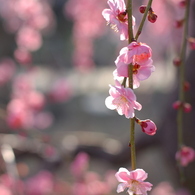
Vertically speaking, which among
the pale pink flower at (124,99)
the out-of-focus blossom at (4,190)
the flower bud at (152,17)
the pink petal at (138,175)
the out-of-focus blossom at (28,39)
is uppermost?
the flower bud at (152,17)

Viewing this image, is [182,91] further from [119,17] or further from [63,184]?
[63,184]

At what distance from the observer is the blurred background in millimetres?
2447

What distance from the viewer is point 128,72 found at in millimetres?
693

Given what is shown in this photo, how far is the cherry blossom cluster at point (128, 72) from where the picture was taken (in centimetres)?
69

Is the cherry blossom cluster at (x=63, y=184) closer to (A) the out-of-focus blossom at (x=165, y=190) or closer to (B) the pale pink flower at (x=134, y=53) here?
(A) the out-of-focus blossom at (x=165, y=190)

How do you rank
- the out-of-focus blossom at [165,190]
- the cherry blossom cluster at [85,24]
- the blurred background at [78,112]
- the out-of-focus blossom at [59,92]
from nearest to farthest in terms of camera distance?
1. the blurred background at [78,112]
2. the out-of-focus blossom at [59,92]
3. the out-of-focus blossom at [165,190]
4. the cherry blossom cluster at [85,24]

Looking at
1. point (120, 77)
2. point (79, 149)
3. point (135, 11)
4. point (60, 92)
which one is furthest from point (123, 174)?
point (135, 11)

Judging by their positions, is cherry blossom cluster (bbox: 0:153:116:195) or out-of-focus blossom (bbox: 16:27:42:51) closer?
cherry blossom cluster (bbox: 0:153:116:195)

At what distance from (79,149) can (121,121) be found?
304cm

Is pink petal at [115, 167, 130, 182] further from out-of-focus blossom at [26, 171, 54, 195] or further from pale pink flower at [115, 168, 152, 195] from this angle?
out-of-focus blossom at [26, 171, 54, 195]

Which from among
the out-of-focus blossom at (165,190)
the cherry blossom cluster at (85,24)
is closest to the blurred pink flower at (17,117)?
the out-of-focus blossom at (165,190)

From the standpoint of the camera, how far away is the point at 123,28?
2.37ft

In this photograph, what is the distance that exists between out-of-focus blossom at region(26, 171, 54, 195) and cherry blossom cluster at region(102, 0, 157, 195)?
180 centimetres

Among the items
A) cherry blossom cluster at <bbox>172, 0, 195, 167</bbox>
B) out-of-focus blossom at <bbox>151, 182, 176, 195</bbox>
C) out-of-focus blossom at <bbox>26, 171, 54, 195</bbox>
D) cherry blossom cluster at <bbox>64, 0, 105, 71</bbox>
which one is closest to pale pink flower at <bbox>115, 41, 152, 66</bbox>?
cherry blossom cluster at <bbox>172, 0, 195, 167</bbox>
